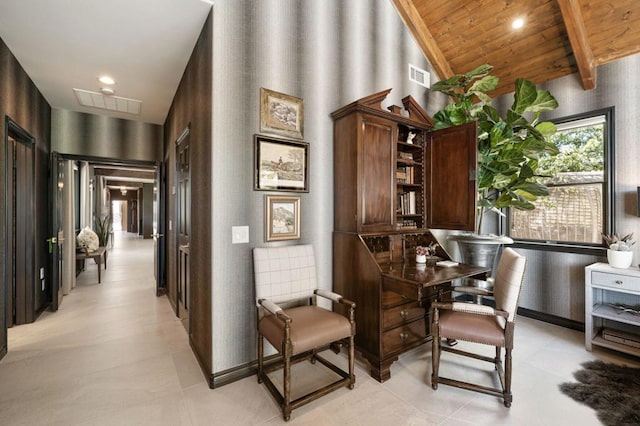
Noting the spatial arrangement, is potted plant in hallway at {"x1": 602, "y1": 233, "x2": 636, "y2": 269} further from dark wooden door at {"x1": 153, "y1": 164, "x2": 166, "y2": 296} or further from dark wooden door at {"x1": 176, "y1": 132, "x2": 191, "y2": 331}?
dark wooden door at {"x1": 153, "y1": 164, "x2": 166, "y2": 296}

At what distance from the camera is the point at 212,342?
2283 millimetres

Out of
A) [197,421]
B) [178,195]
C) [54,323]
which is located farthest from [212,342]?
[54,323]

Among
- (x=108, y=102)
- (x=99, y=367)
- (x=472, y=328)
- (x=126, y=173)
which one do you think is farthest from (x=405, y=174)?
(x=126, y=173)

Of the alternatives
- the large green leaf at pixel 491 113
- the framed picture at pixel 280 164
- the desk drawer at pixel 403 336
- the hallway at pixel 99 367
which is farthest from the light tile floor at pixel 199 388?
the large green leaf at pixel 491 113

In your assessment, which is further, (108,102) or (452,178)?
(108,102)

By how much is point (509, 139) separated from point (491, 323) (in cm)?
204

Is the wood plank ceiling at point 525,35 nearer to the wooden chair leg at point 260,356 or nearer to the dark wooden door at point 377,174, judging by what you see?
the dark wooden door at point 377,174

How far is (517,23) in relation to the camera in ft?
10.6

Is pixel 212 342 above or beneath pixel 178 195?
beneath

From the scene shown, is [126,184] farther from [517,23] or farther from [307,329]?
[517,23]

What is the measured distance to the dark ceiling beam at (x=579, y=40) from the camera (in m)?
2.78

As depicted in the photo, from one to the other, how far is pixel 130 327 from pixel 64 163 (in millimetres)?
3150

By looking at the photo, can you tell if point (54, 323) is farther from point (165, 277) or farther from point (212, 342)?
point (212, 342)

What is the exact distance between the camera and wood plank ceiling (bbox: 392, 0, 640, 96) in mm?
2914
